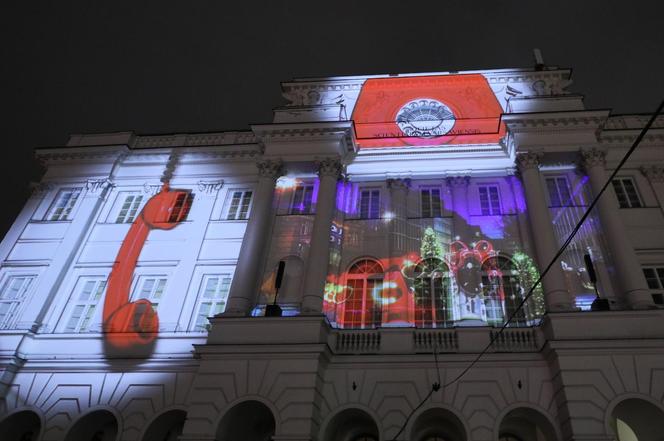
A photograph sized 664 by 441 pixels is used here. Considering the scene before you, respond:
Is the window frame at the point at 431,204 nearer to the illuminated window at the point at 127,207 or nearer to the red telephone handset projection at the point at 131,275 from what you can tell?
the red telephone handset projection at the point at 131,275

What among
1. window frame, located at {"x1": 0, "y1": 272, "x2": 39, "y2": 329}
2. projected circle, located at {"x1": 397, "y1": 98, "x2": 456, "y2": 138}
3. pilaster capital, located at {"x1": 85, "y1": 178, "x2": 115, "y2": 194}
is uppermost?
projected circle, located at {"x1": 397, "y1": 98, "x2": 456, "y2": 138}

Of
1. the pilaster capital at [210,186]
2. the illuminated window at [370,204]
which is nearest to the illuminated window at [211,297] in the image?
the pilaster capital at [210,186]

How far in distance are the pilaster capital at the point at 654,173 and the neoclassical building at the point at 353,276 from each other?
0.06 metres

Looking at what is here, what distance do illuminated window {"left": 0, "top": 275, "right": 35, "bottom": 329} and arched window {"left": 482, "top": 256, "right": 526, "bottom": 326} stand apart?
1971cm

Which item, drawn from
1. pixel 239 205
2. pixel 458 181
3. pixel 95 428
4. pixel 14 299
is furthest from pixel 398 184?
pixel 14 299

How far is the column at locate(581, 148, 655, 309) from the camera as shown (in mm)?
16234

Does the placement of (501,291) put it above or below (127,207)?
below

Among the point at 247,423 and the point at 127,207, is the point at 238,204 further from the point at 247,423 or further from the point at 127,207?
the point at 247,423

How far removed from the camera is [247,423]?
17031 mm

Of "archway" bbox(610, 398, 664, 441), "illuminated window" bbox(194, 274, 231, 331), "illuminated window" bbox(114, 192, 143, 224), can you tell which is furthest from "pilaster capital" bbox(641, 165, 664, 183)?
"illuminated window" bbox(114, 192, 143, 224)

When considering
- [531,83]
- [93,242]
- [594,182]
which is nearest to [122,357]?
[93,242]

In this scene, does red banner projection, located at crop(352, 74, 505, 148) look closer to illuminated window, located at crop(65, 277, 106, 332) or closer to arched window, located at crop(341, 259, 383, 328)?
arched window, located at crop(341, 259, 383, 328)

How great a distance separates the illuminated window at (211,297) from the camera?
766 inches

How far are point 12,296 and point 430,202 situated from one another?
19207 millimetres
